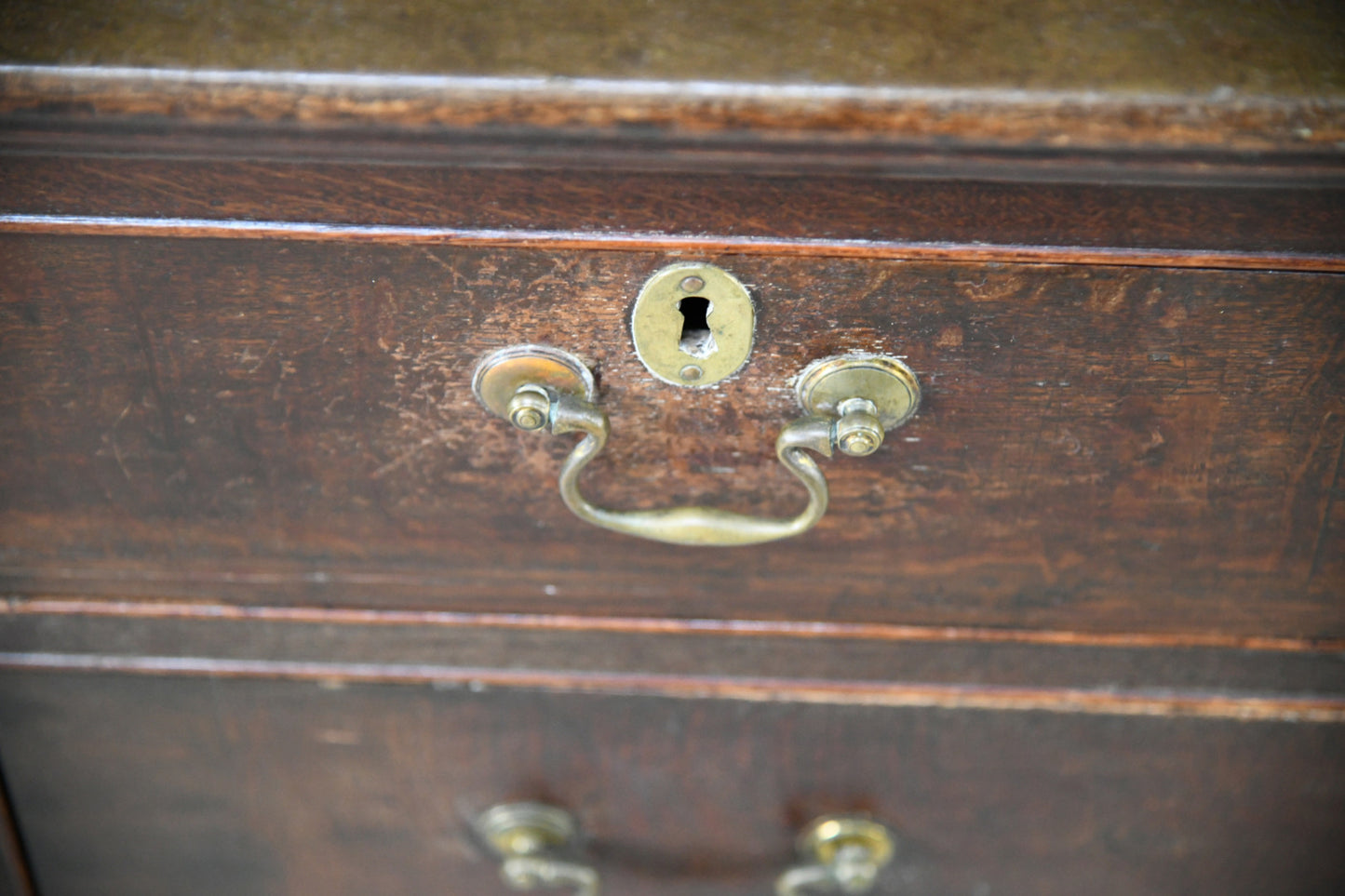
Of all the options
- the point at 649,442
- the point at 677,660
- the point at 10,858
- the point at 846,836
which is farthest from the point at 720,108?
the point at 10,858

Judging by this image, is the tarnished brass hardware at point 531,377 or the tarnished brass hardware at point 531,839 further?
the tarnished brass hardware at point 531,839

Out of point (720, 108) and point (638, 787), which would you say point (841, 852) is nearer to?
→ point (638, 787)

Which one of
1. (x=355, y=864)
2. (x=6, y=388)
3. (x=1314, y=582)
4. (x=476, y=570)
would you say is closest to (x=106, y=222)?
(x=6, y=388)

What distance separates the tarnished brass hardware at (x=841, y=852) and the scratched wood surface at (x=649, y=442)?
0.13m

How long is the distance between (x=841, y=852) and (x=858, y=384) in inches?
11.0

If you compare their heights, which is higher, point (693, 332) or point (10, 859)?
point (693, 332)

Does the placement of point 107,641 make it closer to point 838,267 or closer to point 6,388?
point 6,388

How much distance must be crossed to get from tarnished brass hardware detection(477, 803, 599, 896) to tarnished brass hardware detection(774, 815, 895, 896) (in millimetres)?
109

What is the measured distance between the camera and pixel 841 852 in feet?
1.77

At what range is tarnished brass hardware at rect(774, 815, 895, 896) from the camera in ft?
1.75

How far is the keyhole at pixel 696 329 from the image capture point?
0.39m

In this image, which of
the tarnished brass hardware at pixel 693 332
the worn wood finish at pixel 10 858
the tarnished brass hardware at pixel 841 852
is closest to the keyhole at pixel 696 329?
the tarnished brass hardware at pixel 693 332

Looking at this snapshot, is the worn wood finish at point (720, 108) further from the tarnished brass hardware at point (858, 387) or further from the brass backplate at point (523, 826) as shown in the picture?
the brass backplate at point (523, 826)

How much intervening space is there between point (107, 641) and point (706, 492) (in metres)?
0.30
